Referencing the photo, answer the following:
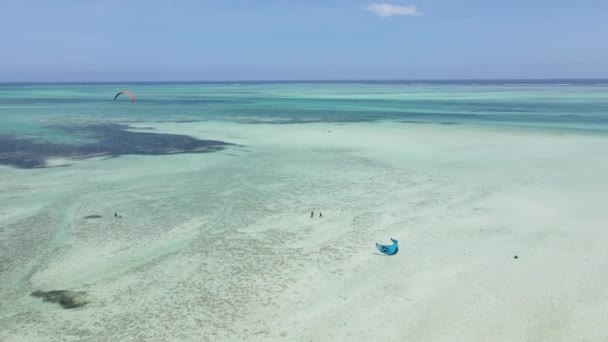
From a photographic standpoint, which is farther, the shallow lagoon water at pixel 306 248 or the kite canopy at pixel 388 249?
the kite canopy at pixel 388 249

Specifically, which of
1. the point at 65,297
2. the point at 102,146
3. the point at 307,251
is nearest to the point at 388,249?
the point at 307,251

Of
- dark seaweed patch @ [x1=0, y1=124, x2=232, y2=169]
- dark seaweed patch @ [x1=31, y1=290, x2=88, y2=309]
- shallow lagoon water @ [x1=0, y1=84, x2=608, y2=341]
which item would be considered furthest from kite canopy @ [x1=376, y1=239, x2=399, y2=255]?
dark seaweed patch @ [x1=0, y1=124, x2=232, y2=169]

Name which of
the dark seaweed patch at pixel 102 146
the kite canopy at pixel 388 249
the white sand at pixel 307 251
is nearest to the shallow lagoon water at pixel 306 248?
the white sand at pixel 307 251

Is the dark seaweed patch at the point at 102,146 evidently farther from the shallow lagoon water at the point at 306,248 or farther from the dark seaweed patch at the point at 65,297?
the dark seaweed patch at the point at 65,297

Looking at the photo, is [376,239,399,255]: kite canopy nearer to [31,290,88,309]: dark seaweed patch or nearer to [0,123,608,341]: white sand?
[0,123,608,341]: white sand

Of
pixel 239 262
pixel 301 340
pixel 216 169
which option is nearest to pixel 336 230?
pixel 239 262
